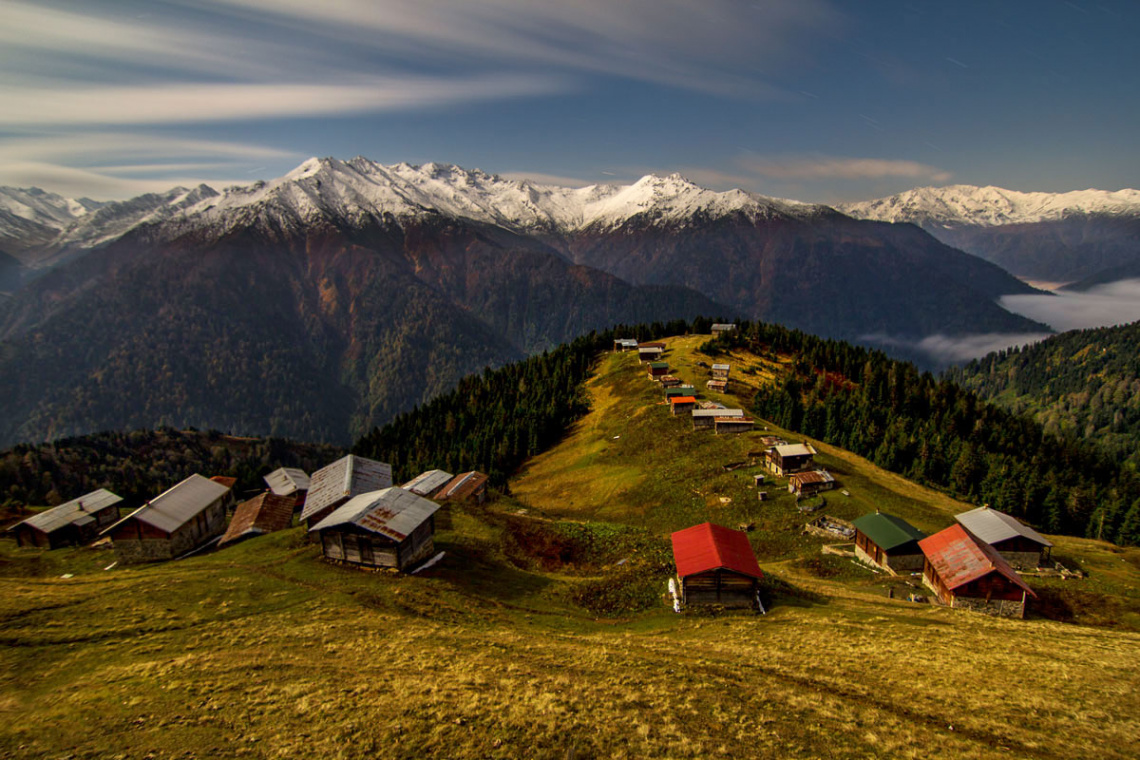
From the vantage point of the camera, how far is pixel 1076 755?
23688 mm

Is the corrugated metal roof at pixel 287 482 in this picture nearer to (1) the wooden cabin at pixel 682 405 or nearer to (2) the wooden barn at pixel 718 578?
(2) the wooden barn at pixel 718 578

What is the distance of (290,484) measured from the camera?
87.7 meters

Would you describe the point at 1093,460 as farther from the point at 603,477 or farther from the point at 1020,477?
the point at 603,477

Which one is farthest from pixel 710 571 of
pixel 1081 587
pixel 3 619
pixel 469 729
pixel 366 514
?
pixel 3 619

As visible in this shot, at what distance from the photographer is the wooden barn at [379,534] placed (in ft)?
147

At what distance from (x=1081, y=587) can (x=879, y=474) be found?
1456 inches

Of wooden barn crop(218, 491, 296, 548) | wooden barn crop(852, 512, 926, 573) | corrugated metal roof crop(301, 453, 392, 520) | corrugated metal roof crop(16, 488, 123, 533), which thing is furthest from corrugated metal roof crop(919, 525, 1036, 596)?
corrugated metal roof crop(16, 488, 123, 533)

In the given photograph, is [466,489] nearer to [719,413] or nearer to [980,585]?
[719,413]

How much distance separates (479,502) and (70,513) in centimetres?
5515

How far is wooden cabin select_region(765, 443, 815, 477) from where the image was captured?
267 feet

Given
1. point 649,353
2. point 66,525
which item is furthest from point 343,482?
point 649,353

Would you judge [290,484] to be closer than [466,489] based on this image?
No

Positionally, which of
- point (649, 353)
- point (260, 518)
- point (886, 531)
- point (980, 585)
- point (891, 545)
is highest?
point (649, 353)

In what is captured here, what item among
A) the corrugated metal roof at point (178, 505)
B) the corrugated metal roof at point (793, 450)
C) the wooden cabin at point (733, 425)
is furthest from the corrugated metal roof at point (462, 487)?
the corrugated metal roof at point (793, 450)
